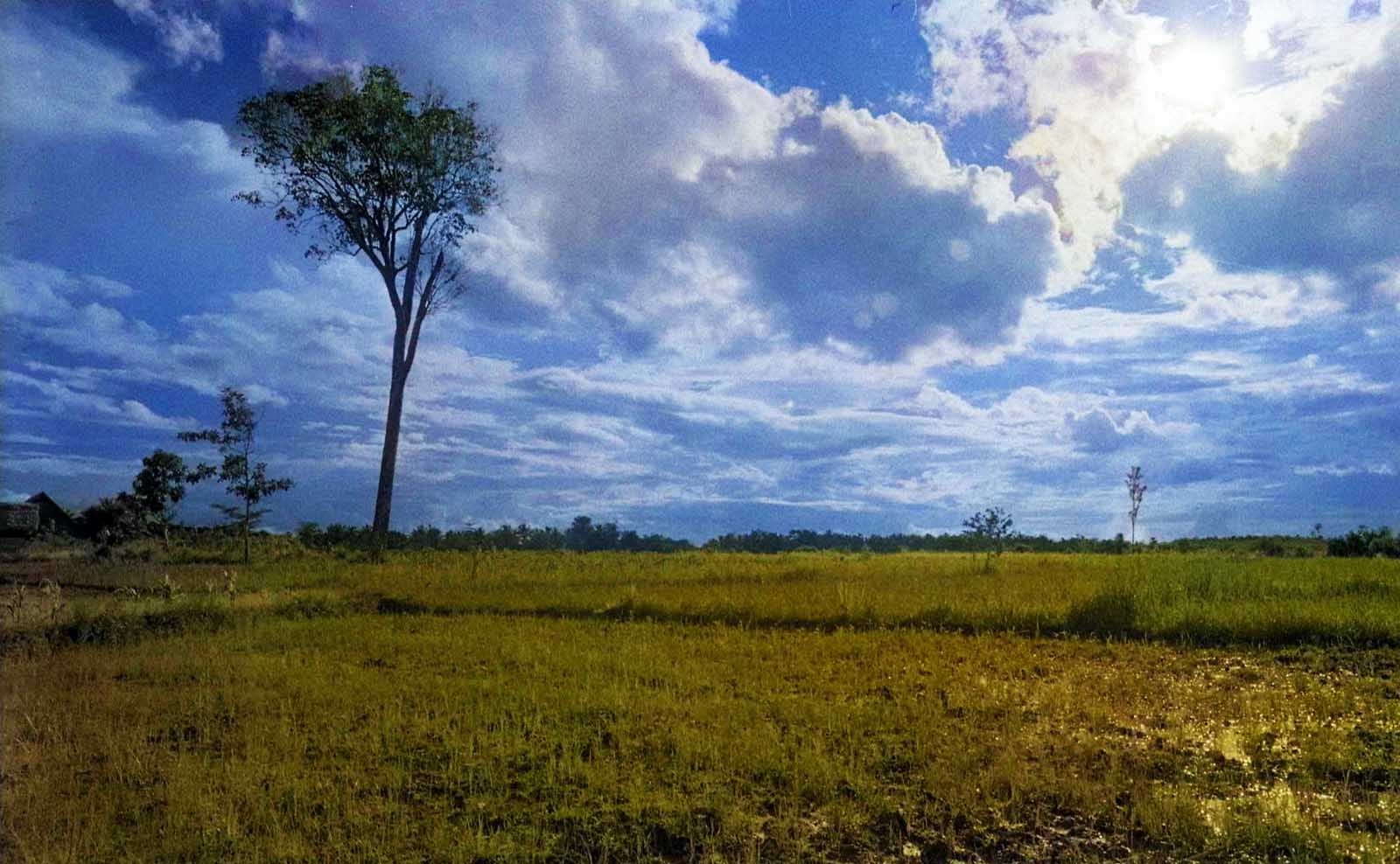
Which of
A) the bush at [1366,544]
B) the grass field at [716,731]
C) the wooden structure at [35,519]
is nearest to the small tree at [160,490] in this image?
the wooden structure at [35,519]

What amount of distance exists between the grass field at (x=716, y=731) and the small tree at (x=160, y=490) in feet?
31.1

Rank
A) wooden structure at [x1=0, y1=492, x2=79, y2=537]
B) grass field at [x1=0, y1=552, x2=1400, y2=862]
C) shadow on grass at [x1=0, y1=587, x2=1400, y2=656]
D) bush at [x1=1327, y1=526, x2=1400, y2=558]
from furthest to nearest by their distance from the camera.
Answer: bush at [x1=1327, y1=526, x2=1400, y2=558] < wooden structure at [x1=0, y1=492, x2=79, y2=537] < shadow on grass at [x1=0, y1=587, x2=1400, y2=656] < grass field at [x1=0, y1=552, x2=1400, y2=862]

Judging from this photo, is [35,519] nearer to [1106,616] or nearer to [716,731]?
[716,731]

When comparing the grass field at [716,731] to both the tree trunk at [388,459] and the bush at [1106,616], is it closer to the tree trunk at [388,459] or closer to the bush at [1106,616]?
the bush at [1106,616]

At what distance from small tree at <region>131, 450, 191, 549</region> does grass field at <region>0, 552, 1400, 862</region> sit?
9.47m

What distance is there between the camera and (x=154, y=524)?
2369cm

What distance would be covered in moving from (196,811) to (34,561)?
68.1 feet

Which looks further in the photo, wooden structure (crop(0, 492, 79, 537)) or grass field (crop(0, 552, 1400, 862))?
wooden structure (crop(0, 492, 79, 537))

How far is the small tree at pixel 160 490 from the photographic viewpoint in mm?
23438

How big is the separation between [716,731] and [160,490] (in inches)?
896

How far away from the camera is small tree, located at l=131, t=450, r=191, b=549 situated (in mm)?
23438

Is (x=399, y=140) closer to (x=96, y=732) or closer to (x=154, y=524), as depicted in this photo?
(x=154, y=524)

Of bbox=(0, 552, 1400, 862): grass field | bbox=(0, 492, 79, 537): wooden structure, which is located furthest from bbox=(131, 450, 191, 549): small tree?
bbox=(0, 552, 1400, 862): grass field

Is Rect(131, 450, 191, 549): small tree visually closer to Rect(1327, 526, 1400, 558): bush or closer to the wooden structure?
the wooden structure
